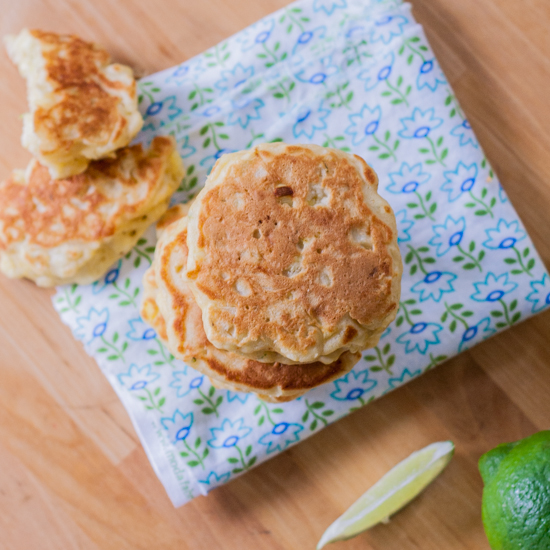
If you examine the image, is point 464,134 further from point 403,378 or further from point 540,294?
point 403,378

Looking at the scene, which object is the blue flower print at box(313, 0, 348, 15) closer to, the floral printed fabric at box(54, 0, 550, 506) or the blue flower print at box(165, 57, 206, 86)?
the floral printed fabric at box(54, 0, 550, 506)

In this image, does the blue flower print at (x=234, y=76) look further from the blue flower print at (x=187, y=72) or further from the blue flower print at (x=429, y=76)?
the blue flower print at (x=429, y=76)

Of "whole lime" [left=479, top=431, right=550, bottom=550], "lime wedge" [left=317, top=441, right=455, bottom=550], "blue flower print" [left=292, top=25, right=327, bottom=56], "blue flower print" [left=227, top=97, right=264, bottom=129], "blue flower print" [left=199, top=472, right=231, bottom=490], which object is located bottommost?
"lime wedge" [left=317, top=441, right=455, bottom=550]

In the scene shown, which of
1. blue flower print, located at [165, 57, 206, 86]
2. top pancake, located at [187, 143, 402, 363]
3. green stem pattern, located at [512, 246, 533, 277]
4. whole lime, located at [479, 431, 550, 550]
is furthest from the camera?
blue flower print, located at [165, 57, 206, 86]

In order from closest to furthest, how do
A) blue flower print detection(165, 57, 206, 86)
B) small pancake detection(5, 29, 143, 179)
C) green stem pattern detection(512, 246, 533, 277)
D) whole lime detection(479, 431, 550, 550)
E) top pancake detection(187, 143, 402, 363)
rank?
top pancake detection(187, 143, 402, 363), whole lime detection(479, 431, 550, 550), small pancake detection(5, 29, 143, 179), green stem pattern detection(512, 246, 533, 277), blue flower print detection(165, 57, 206, 86)

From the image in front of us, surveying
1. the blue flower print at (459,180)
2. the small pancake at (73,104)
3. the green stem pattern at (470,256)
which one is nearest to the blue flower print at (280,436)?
the green stem pattern at (470,256)

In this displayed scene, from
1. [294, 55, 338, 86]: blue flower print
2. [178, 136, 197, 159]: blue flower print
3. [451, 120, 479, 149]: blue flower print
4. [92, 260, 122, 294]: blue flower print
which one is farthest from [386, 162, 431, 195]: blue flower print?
[92, 260, 122, 294]: blue flower print
